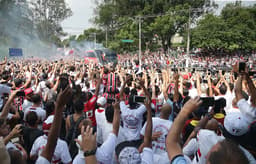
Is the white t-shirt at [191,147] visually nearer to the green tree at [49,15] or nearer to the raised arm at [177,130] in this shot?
the raised arm at [177,130]

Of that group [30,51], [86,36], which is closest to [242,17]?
[30,51]

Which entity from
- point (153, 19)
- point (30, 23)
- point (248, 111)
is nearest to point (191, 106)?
point (248, 111)

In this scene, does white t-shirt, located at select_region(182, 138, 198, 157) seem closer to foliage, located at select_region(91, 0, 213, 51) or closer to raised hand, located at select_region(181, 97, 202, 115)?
raised hand, located at select_region(181, 97, 202, 115)

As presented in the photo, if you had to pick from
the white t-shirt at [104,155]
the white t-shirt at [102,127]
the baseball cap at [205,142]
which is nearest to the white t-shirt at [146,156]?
the white t-shirt at [104,155]

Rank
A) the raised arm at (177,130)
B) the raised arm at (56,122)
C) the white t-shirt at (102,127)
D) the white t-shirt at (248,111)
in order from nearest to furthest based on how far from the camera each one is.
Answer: the raised arm at (177,130), the raised arm at (56,122), the white t-shirt at (248,111), the white t-shirt at (102,127)

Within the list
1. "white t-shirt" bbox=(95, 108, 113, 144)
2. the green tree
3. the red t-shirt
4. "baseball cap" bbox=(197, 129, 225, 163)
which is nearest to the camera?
"baseball cap" bbox=(197, 129, 225, 163)

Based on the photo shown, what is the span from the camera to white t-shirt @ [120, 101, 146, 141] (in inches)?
150

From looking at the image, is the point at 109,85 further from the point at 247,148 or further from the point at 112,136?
the point at 247,148

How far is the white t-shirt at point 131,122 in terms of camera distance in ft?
12.5

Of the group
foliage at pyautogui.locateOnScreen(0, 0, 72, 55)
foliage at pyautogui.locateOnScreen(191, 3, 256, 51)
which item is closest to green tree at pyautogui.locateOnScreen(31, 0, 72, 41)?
foliage at pyautogui.locateOnScreen(0, 0, 72, 55)

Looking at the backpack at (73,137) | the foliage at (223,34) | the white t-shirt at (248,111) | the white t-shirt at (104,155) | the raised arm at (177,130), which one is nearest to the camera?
the raised arm at (177,130)

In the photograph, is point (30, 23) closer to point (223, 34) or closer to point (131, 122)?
point (223, 34)

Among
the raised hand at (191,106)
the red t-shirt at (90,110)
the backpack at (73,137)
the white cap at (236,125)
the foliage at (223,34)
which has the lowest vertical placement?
the backpack at (73,137)

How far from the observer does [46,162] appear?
2297 millimetres
